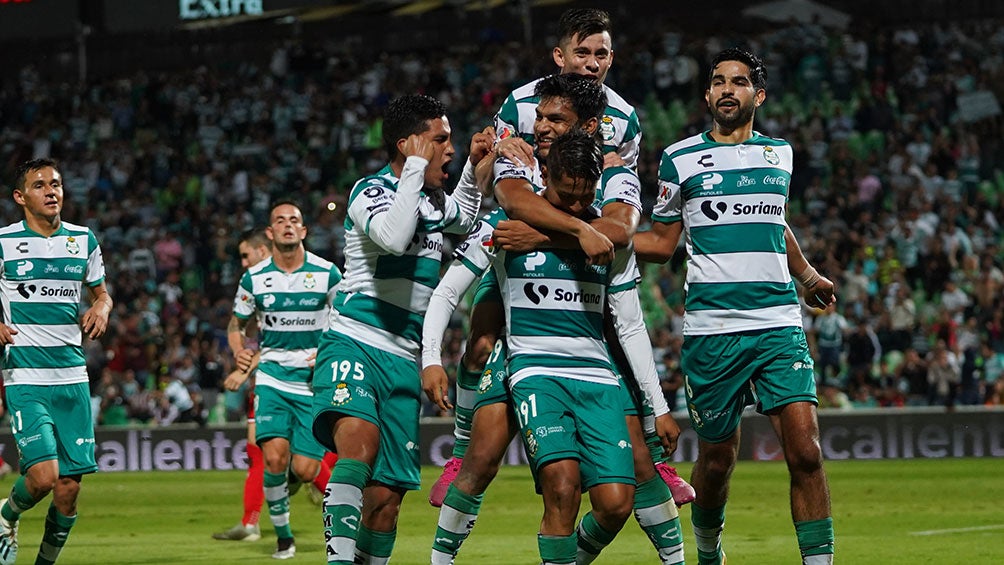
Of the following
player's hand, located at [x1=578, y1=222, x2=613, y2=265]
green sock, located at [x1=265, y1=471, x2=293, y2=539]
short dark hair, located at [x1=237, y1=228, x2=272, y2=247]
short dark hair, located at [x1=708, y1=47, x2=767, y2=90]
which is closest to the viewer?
player's hand, located at [x1=578, y1=222, x2=613, y2=265]

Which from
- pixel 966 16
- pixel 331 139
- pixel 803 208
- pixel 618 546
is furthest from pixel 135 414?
pixel 966 16

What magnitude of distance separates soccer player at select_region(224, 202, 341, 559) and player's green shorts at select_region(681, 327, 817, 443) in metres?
4.36

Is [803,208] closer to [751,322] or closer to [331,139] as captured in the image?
[331,139]

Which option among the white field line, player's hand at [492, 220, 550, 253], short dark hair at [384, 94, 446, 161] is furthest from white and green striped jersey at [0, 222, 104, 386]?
the white field line

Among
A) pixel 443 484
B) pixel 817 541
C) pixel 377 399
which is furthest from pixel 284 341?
pixel 817 541

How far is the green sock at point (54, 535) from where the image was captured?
9.01 metres

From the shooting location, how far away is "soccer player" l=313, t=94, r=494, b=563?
712cm

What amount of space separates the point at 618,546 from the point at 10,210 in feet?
67.8

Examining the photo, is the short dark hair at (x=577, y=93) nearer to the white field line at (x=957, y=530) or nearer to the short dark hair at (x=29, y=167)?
the short dark hair at (x=29, y=167)

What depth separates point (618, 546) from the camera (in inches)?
441

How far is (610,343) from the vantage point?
7227mm

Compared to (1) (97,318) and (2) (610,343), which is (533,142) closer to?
(2) (610,343)

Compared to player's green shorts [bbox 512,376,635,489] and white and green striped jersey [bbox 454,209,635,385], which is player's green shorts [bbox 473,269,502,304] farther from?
player's green shorts [bbox 512,376,635,489]

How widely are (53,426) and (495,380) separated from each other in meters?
3.58
